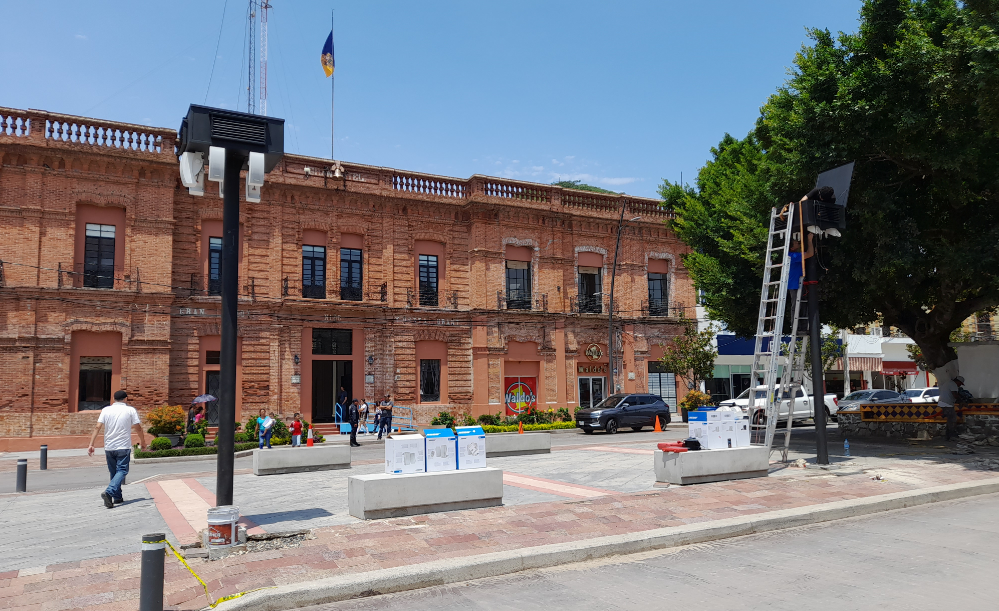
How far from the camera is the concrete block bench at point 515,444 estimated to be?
18.2 m

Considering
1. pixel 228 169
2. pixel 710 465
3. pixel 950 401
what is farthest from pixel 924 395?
pixel 228 169

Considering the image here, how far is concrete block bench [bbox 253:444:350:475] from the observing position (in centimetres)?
1502

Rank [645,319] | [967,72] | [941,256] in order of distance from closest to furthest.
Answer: [967,72] < [941,256] < [645,319]

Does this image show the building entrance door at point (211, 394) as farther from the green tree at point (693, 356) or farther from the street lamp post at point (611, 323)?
the green tree at point (693, 356)

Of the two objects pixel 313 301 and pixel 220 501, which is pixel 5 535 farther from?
pixel 313 301

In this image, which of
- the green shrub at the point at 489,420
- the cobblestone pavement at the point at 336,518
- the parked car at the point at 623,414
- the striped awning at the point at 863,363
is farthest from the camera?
the striped awning at the point at 863,363

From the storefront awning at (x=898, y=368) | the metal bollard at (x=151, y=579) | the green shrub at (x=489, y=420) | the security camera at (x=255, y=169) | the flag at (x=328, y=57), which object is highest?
the flag at (x=328, y=57)

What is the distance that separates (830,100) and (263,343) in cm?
2142

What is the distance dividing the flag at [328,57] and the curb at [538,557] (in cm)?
3044

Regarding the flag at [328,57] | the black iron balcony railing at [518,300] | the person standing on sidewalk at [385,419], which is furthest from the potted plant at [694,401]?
the flag at [328,57]

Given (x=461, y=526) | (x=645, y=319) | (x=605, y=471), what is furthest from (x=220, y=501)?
(x=645, y=319)

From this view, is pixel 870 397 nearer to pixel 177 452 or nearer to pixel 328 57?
pixel 177 452

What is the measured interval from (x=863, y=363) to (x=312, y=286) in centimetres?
3557

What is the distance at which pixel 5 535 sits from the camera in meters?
8.84
